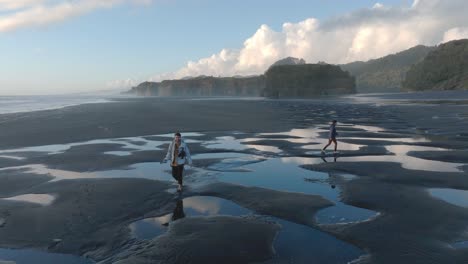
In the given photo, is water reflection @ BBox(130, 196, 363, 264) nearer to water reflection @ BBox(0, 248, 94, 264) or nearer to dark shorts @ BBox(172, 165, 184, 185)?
dark shorts @ BBox(172, 165, 184, 185)

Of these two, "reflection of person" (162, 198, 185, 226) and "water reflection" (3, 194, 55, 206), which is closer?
"reflection of person" (162, 198, 185, 226)

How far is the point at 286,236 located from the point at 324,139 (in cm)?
→ 1952

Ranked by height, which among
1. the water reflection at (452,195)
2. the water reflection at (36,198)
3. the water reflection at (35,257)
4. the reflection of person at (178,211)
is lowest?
the water reflection at (36,198)

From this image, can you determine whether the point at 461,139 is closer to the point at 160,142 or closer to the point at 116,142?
the point at 160,142

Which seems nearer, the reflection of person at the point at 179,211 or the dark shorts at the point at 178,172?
the reflection of person at the point at 179,211

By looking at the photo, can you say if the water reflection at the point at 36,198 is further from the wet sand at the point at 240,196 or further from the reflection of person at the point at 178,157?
the reflection of person at the point at 178,157

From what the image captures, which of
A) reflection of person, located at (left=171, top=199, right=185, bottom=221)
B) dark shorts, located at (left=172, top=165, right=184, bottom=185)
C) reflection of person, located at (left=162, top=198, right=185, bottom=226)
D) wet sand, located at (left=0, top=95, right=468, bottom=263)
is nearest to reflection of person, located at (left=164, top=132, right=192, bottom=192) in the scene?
dark shorts, located at (left=172, top=165, right=184, bottom=185)

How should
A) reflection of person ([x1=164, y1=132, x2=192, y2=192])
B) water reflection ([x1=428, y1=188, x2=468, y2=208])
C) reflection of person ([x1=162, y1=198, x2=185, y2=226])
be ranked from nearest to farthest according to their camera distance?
reflection of person ([x1=162, y1=198, x2=185, y2=226]) < water reflection ([x1=428, y1=188, x2=468, y2=208]) < reflection of person ([x1=164, y1=132, x2=192, y2=192])

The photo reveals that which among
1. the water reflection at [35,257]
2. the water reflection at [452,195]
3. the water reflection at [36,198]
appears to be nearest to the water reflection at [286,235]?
the water reflection at [35,257]

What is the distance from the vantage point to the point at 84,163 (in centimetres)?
1916

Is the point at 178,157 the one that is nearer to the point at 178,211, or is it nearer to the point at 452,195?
the point at 178,211

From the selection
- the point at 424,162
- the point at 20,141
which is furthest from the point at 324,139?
the point at 20,141

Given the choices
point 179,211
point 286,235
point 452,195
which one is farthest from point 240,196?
point 452,195

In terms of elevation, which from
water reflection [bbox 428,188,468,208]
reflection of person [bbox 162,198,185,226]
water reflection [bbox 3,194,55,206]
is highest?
water reflection [bbox 428,188,468,208]
